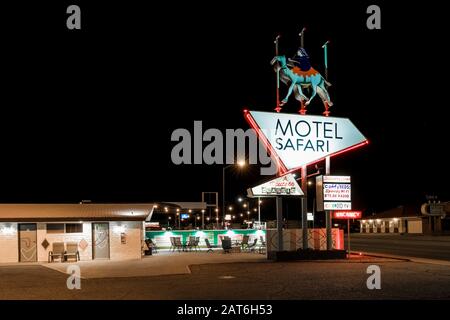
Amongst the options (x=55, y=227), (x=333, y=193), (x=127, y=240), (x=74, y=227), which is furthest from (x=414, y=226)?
(x=55, y=227)

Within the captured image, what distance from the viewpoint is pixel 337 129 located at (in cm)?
2612

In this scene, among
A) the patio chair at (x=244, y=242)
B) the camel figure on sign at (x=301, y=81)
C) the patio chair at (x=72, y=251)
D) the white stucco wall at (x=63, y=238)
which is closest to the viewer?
the camel figure on sign at (x=301, y=81)

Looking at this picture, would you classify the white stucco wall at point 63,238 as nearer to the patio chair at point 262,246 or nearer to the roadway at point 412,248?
the patio chair at point 262,246

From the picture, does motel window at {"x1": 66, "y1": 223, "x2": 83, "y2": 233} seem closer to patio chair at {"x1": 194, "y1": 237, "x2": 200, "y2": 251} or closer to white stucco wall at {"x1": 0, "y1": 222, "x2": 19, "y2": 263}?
white stucco wall at {"x1": 0, "y1": 222, "x2": 19, "y2": 263}

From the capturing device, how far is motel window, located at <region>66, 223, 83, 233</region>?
1097 inches

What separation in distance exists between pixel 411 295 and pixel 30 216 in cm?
1933

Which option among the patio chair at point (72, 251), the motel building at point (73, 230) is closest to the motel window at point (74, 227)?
the motel building at point (73, 230)

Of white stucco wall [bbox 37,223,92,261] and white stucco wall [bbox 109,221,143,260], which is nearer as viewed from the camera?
white stucco wall [bbox 37,223,92,261]

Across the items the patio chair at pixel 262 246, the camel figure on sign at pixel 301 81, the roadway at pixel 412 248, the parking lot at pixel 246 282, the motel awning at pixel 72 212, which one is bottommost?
the roadway at pixel 412 248

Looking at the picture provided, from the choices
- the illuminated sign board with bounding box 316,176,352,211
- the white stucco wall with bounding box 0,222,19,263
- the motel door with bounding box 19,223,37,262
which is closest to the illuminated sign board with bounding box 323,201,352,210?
the illuminated sign board with bounding box 316,176,352,211

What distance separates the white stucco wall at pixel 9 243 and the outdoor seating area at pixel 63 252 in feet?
5.82

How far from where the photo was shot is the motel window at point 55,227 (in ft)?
90.4
